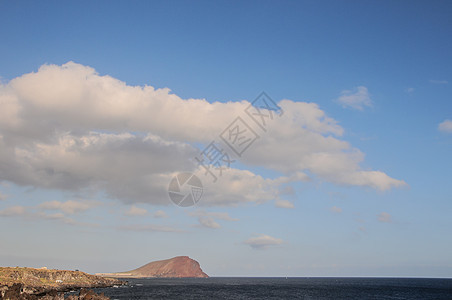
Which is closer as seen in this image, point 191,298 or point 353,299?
point 191,298

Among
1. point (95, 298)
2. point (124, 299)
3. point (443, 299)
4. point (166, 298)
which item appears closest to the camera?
point (95, 298)

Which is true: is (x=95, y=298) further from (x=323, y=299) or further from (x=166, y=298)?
(x=323, y=299)

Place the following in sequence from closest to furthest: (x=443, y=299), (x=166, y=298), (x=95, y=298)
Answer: (x=95, y=298), (x=166, y=298), (x=443, y=299)

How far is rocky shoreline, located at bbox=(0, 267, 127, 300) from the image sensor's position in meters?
61.2

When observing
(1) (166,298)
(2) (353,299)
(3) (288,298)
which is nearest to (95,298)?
(1) (166,298)

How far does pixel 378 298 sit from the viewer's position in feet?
357

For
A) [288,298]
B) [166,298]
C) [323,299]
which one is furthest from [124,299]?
[323,299]

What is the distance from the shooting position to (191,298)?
96750 millimetres

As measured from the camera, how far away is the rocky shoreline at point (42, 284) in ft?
201

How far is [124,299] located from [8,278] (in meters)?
29.6

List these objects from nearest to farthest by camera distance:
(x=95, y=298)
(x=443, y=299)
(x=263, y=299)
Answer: (x=95, y=298)
(x=263, y=299)
(x=443, y=299)

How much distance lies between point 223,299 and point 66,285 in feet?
166

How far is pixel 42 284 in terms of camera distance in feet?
321

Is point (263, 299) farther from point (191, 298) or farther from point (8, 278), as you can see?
point (8, 278)
